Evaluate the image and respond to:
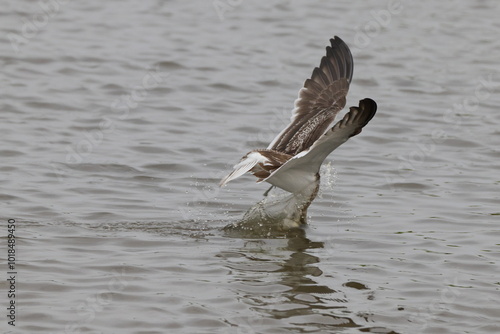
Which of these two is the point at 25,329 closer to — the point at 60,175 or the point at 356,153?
the point at 60,175

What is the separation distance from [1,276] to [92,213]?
1736 mm

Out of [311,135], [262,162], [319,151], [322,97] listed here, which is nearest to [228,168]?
[322,97]

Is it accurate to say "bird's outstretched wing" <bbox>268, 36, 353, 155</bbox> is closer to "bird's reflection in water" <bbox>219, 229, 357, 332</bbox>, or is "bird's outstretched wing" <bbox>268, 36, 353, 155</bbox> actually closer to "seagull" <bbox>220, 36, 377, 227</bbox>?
"seagull" <bbox>220, 36, 377, 227</bbox>

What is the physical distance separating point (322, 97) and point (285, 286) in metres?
2.51

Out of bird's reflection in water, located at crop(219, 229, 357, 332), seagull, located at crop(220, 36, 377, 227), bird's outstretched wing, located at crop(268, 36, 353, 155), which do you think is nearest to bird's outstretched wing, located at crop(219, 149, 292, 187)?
seagull, located at crop(220, 36, 377, 227)

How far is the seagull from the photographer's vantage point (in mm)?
6996

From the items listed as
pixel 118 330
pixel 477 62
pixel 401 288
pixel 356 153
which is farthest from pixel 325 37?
pixel 118 330

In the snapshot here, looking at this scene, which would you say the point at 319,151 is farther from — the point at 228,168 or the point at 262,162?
the point at 228,168

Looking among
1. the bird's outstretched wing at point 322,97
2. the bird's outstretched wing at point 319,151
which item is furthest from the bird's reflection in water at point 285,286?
the bird's outstretched wing at point 322,97

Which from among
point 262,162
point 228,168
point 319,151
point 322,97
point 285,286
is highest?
point 322,97

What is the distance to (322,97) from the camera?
8.93 m

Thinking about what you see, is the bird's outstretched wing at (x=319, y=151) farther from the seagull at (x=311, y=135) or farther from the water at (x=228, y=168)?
the water at (x=228, y=168)

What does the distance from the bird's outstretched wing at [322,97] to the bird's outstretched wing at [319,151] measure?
578 mm

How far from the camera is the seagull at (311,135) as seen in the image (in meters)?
7.00
